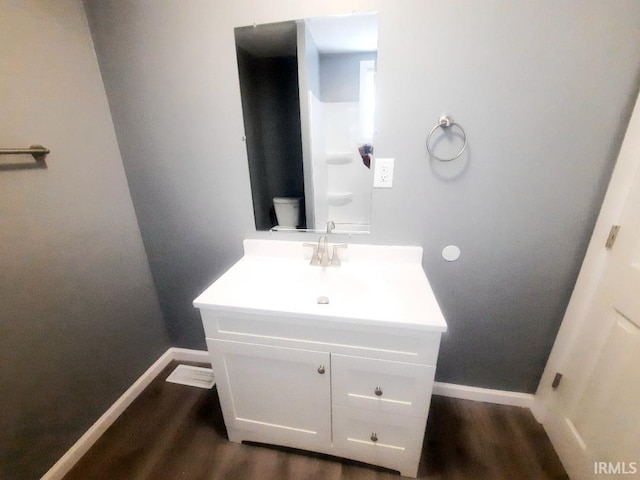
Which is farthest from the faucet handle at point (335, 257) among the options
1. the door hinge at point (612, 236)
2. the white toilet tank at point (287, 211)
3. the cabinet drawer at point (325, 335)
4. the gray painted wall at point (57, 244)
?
the gray painted wall at point (57, 244)

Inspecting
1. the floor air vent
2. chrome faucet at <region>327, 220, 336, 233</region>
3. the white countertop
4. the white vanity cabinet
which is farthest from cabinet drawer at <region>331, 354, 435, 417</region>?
the floor air vent

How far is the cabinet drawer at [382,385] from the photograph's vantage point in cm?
88

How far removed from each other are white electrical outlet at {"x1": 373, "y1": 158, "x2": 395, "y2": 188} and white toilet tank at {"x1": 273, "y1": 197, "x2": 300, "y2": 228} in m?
0.38

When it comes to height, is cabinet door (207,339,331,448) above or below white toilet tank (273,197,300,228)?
below

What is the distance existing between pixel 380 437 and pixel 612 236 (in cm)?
113

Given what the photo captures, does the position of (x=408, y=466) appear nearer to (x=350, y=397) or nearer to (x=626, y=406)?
(x=350, y=397)

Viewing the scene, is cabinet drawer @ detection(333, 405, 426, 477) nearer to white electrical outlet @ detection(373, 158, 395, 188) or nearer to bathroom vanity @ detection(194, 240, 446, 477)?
bathroom vanity @ detection(194, 240, 446, 477)

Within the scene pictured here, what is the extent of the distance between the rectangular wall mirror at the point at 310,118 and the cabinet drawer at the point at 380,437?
753 mm

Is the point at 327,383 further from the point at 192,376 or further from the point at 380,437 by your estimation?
the point at 192,376

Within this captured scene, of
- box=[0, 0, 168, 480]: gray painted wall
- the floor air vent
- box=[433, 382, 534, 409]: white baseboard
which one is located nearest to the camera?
box=[0, 0, 168, 480]: gray painted wall

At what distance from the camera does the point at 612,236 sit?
93 centimetres
